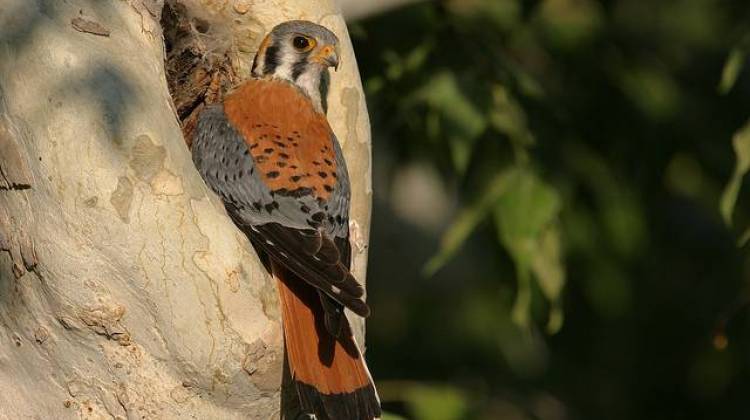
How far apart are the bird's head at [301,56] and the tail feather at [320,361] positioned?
0.71 metres

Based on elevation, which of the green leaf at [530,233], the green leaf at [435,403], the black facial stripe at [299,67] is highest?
the black facial stripe at [299,67]

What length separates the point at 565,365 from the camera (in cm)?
780

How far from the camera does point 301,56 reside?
3.90 meters

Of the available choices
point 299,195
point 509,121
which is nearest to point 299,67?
point 299,195

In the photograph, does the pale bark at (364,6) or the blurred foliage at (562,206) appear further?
the blurred foliage at (562,206)

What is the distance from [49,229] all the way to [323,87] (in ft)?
3.61

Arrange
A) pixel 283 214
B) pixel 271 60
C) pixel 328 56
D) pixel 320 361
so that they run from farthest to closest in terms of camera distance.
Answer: pixel 271 60 → pixel 328 56 → pixel 283 214 → pixel 320 361

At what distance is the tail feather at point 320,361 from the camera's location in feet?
10.8

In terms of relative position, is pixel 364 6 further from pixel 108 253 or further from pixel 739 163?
pixel 108 253

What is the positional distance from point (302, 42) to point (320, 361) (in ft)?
3.27

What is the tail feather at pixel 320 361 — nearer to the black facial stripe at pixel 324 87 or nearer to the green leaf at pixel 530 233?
the black facial stripe at pixel 324 87

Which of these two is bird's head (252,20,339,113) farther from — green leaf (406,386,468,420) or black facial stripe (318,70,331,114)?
green leaf (406,386,468,420)

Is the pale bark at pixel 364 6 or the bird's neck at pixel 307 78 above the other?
the pale bark at pixel 364 6

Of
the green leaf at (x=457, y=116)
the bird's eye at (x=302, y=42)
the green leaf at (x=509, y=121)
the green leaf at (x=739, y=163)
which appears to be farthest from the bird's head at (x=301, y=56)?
the green leaf at (x=739, y=163)
